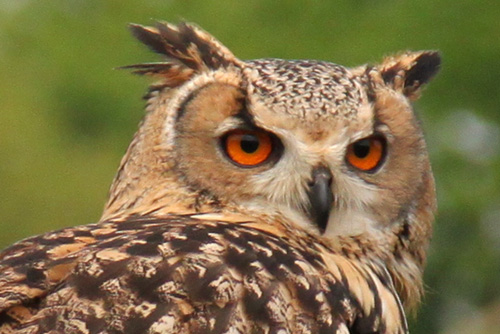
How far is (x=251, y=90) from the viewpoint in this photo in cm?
433

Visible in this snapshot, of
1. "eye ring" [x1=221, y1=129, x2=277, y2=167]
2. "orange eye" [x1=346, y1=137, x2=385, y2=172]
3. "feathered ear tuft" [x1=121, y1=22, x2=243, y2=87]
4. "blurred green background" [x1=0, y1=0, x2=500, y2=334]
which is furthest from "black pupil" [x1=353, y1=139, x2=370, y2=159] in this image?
"blurred green background" [x1=0, y1=0, x2=500, y2=334]

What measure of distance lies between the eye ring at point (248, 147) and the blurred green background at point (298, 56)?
508cm

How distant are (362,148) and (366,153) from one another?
5cm

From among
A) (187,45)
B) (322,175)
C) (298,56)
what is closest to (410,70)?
(322,175)

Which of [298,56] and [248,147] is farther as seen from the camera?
[298,56]

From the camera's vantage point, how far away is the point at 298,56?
10.5 meters

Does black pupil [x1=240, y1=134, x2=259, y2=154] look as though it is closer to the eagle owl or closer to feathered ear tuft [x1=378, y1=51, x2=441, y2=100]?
the eagle owl

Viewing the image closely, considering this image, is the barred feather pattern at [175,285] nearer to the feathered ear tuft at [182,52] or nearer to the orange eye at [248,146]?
the orange eye at [248,146]

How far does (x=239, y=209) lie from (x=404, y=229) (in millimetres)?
615

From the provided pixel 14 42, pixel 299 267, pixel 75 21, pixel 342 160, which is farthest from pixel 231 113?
pixel 14 42

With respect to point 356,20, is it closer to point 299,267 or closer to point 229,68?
point 229,68

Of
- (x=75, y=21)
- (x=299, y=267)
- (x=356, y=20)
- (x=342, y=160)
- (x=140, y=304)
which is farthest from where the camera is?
(x=75, y=21)

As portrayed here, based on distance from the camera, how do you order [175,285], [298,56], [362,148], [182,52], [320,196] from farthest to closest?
[298,56]
[182,52]
[362,148]
[320,196]
[175,285]

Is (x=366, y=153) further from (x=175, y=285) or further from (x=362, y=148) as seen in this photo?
(x=175, y=285)
